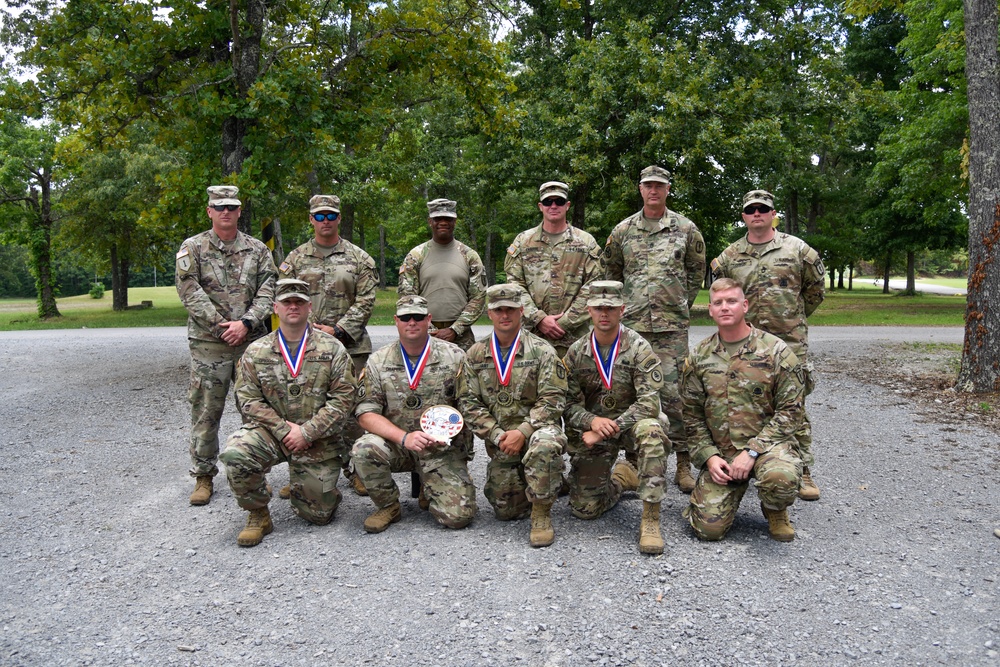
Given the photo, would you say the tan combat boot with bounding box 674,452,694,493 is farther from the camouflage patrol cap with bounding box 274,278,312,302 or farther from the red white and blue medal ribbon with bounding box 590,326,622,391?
the camouflage patrol cap with bounding box 274,278,312,302

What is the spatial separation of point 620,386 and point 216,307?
10.6 feet

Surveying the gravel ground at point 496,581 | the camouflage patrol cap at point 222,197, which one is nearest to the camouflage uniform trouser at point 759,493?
the gravel ground at point 496,581

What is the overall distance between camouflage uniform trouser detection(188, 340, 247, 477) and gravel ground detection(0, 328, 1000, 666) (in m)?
0.34

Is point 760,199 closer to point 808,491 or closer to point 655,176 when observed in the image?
point 655,176

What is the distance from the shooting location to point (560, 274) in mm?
5652

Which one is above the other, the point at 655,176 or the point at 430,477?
the point at 655,176

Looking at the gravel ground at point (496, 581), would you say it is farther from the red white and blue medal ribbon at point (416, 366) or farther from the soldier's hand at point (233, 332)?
the soldier's hand at point (233, 332)

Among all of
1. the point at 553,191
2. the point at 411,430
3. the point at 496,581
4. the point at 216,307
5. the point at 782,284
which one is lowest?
the point at 496,581

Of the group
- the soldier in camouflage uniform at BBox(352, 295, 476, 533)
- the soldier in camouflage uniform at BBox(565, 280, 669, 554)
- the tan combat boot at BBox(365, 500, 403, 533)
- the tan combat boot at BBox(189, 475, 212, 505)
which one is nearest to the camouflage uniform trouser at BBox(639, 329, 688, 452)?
the soldier in camouflage uniform at BBox(565, 280, 669, 554)

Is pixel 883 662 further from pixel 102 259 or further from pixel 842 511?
pixel 102 259

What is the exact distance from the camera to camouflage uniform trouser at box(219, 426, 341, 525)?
4.45 m

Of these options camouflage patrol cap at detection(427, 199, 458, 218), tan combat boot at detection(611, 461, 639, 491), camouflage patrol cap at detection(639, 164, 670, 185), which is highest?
camouflage patrol cap at detection(639, 164, 670, 185)

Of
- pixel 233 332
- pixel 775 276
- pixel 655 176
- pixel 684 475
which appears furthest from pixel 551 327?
pixel 233 332

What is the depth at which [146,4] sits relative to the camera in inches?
376
